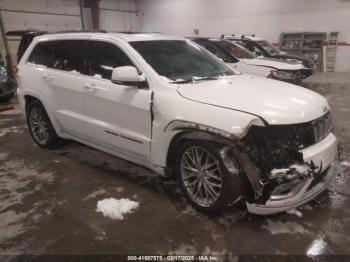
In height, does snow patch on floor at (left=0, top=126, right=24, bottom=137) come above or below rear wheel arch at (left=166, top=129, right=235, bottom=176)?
below

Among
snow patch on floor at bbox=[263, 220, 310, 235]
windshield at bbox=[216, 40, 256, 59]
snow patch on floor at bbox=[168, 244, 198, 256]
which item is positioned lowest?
snow patch on floor at bbox=[168, 244, 198, 256]

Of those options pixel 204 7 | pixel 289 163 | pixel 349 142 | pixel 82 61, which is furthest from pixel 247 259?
pixel 204 7

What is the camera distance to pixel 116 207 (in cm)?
296

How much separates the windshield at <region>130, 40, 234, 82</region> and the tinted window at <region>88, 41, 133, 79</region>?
188 millimetres

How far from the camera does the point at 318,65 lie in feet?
43.6

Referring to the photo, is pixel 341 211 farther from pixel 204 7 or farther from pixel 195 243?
pixel 204 7

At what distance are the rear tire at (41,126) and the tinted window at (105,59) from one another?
1317 millimetres

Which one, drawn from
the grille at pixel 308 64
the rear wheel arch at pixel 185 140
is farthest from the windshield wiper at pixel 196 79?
the grille at pixel 308 64

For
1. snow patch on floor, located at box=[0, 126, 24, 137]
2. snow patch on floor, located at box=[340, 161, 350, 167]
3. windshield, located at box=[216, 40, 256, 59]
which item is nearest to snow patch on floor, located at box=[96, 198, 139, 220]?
snow patch on floor, located at box=[340, 161, 350, 167]

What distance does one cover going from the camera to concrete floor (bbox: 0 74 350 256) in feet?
7.93

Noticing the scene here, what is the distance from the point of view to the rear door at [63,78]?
11.7 feet

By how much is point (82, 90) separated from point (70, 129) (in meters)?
0.68

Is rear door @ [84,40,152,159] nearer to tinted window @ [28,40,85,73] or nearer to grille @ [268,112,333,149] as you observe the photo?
tinted window @ [28,40,85,73]

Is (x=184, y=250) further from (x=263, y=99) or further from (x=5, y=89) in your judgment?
(x=5, y=89)
